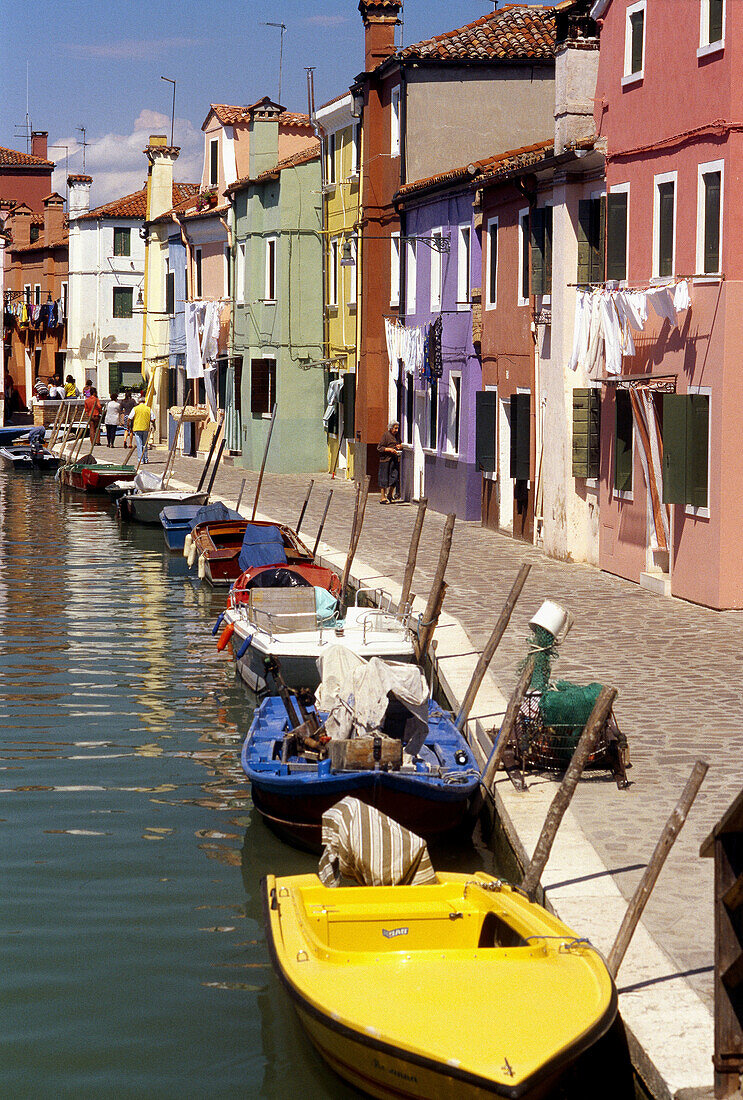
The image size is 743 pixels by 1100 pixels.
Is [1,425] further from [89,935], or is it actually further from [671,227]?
[89,935]

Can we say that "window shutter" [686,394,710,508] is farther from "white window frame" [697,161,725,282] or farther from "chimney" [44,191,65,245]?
"chimney" [44,191,65,245]

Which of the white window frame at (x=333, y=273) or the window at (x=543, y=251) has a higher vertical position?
the white window frame at (x=333, y=273)

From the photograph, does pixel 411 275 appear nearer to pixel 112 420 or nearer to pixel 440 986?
pixel 112 420

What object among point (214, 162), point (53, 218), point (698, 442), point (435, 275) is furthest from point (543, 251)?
point (53, 218)

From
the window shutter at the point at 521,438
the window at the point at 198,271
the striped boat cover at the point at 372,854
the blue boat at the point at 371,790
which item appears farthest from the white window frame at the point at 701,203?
the window at the point at 198,271

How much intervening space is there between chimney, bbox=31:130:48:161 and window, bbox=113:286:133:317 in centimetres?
2335

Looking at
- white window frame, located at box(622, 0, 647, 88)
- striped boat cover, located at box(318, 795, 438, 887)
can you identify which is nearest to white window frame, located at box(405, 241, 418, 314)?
white window frame, located at box(622, 0, 647, 88)

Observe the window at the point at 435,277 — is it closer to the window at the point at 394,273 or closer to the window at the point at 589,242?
the window at the point at 394,273

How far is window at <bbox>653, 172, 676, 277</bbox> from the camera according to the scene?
63.2ft

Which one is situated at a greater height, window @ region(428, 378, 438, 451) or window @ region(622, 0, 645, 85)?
window @ region(622, 0, 645, 85)

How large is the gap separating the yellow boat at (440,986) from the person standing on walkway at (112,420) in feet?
155

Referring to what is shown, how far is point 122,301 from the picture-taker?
67312 mm

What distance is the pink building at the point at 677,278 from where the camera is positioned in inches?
699

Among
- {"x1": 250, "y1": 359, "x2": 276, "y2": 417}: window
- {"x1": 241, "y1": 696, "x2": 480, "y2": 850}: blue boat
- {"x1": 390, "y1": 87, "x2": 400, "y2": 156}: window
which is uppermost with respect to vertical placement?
{"x1": 390, "y1": 87, "x2": 400, "y2": 156}: window
